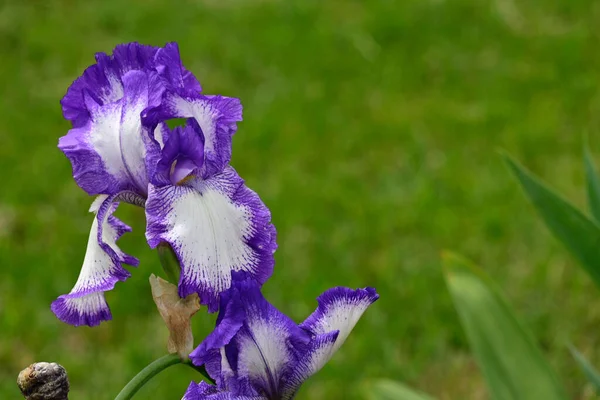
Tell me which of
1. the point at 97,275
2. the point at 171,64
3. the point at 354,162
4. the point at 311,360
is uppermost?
the point at 354,162

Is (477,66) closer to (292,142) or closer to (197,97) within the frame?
(292,142)

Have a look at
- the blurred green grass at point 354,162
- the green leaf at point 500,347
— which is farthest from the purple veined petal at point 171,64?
the blurred green grass at point 354,162

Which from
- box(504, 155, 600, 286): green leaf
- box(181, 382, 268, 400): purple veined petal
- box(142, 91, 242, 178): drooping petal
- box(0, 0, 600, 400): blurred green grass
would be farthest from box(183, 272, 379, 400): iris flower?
box(0, 0, 600, 400): blurred green grass

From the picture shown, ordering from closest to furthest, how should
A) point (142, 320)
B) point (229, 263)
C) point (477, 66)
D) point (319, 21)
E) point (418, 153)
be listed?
point (229, 263) → point (142, 320) → point (418, 153) → point (477, 66) → point (319, 21)

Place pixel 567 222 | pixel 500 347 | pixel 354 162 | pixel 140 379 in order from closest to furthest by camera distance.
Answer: pixel 140 379, pixel 567 222, pixel 500 347, pixel 354 162

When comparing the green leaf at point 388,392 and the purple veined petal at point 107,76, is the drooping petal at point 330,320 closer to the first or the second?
the purple veined petal at point 107,76

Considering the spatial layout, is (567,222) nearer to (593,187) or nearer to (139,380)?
(593,187)

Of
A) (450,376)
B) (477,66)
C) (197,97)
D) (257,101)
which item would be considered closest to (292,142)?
(257,101)

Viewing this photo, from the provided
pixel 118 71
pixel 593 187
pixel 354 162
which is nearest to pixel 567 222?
pixel 593 187
